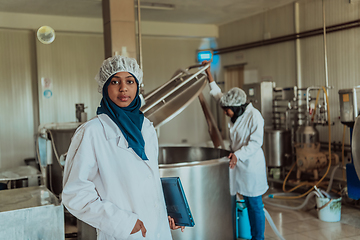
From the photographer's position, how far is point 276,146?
18.0 ft

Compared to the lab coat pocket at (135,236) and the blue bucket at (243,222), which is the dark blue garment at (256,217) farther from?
the lab coat pocket at (135,236)

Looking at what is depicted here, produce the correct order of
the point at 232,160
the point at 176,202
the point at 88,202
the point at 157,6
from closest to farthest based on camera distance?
1. the point at 88,202
2. the point at 176,202
3. the point at 232,160
4. the point at 157,6

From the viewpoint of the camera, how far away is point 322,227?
392 centimetres

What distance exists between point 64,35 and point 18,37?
2.50 feet

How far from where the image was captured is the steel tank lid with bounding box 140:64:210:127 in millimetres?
3213

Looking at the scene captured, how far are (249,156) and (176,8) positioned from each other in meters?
3.86

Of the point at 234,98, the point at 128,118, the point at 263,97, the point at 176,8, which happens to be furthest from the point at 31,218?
the point at 176,8

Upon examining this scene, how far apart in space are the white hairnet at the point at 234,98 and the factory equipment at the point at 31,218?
1742mm

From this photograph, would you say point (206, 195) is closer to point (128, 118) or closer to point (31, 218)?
point (31, 218)

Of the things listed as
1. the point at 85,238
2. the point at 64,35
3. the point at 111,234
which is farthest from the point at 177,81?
the point at 64,35

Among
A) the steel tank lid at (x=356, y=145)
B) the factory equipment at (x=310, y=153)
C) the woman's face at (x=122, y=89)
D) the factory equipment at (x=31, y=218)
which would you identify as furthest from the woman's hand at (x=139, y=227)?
the factory equipment at (x=310, y=153)

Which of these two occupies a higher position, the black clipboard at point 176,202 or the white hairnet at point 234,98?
the white hairnet at point 234,98

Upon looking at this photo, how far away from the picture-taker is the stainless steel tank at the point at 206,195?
2.87 m

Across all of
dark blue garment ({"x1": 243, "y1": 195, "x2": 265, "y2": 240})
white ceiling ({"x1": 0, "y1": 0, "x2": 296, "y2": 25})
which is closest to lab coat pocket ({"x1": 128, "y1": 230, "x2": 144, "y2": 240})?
dark blue garment ({"x1": 243, "y1": 195, "x2": 265, "y2": 240})
